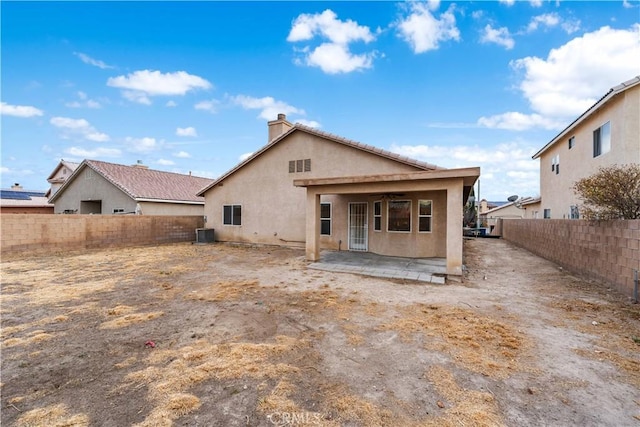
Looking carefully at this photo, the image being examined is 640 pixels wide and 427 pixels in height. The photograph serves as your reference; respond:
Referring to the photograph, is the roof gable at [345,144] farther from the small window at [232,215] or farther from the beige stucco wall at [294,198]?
the small window at [232,215]

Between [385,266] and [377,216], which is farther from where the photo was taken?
[377,216]

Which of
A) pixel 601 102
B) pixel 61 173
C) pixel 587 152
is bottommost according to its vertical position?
pixel 587 152

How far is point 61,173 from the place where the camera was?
1057 inches

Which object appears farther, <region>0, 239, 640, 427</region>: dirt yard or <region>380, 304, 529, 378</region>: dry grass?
<region>380, 304, 529, 378</region>: dry grass

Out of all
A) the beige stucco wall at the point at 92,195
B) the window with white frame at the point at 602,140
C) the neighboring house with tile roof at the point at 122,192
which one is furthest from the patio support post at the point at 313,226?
the beige stucco wall at the point at 92,195

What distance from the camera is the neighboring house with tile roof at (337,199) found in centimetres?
884

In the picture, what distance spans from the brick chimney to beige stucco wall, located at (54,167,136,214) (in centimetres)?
1036

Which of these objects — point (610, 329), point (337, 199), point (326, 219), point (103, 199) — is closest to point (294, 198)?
point (326, 219)

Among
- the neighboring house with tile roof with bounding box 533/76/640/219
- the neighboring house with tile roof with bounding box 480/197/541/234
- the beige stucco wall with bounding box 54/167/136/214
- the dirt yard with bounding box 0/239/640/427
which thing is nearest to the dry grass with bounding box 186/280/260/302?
the dirt yard with bounding box 0/239/640/427

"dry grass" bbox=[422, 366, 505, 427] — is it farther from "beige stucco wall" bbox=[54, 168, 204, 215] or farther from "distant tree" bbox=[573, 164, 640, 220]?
"beige stucco wall" bbox=[54, 168, 204, 215]

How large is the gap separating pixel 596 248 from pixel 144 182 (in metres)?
24.1

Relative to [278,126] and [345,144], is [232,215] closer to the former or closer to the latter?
[278,126]

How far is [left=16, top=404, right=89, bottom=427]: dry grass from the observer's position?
8.20 ft

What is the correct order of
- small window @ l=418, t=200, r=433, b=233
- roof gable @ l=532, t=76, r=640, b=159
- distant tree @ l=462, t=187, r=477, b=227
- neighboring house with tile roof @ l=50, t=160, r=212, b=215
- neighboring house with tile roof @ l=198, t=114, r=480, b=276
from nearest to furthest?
neighboring house with tile roof @ l=198, t=114, r=480, b=276, roof gable @ l=532, t=76, r=640, b=159, small window @ l=418, t=200, r=433, b=233, neighboring house with tile roof @ l=50, t=160, r=212, b=215, distant tree @ l=462, t=187, r=477, b=227
